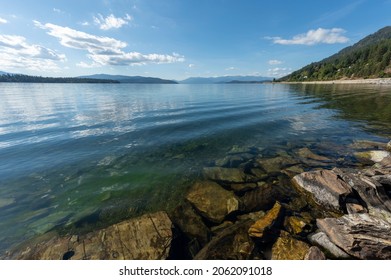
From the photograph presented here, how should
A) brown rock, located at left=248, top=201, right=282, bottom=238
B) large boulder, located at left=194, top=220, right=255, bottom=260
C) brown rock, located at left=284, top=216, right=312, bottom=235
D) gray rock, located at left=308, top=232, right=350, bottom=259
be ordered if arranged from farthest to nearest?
brown rock, located at left=284, top=216, right=312, bottom=235 < brown rock, located at left=248, top=201, right=282, bottom=238 < large boulder, located at left=194, top=220, right=255, bottom=260 < gray rock, located at left=308, top=232, right=350, bottom=259

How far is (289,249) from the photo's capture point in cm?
648

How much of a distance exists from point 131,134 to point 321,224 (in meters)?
18.3

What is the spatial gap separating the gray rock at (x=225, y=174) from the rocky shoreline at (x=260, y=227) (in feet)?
2.21

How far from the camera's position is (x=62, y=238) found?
24.7ft

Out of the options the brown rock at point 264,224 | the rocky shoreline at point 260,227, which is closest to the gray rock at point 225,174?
the rocky shoreline at point 260,227

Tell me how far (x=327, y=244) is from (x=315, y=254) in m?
0.89

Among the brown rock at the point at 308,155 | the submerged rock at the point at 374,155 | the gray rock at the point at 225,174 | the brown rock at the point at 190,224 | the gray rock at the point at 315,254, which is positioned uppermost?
the submerged rock at the point at 374,155

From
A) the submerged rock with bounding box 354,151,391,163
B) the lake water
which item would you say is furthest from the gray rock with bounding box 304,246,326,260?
the submerged rock with bounding box 354,151,391,163

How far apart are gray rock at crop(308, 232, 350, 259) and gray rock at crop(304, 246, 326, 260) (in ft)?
2.11

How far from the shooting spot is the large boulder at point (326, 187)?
8227mm

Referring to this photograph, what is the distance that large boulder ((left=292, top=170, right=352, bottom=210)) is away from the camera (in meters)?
8.23

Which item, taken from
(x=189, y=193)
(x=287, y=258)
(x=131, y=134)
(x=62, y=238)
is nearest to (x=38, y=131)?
(x=131, y=134)

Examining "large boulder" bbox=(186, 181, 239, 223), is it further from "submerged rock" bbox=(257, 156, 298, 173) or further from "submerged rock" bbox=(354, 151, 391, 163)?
"submerged rock" bbox=(354, 151, 391, 163)

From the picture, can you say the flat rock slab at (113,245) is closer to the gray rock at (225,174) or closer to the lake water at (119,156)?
the lake water at (119,156)
